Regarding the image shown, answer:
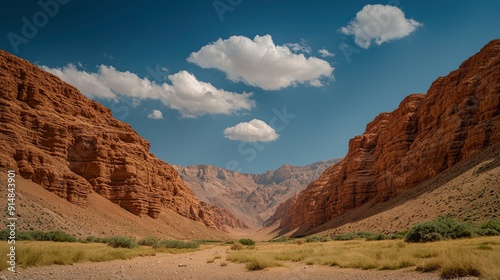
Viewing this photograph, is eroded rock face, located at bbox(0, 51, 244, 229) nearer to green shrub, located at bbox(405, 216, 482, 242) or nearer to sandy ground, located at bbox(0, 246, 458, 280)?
sandy ground, located at bbox(0, 246, 458, 280)

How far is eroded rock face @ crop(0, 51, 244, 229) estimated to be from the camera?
6119 centimetres

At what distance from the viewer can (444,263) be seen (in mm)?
9867

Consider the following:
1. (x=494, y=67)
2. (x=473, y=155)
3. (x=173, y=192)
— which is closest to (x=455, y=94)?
(x=494, y=67)

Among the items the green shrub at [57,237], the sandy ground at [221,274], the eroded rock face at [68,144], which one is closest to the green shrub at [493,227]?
the sandy ground at [221,274]

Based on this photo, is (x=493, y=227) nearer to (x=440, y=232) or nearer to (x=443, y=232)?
(x=443, y=232)

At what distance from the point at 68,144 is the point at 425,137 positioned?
243 ft

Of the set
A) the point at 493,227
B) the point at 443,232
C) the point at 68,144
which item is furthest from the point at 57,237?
the point at 68,144

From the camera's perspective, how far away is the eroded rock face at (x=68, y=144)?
61.2m

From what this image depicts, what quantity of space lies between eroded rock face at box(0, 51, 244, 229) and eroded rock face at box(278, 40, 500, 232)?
5455cm

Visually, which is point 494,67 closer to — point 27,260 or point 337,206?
point 337,206

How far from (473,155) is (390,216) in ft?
51.6

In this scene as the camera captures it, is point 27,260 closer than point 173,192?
Yes

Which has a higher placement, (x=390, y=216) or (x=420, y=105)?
(x=420, y=105)

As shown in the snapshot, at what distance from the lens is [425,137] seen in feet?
220
